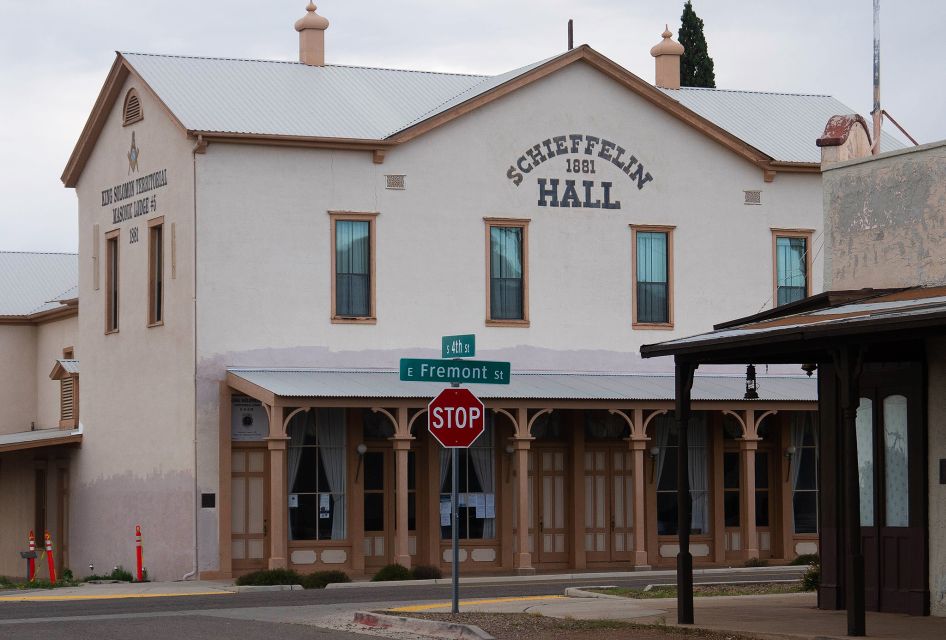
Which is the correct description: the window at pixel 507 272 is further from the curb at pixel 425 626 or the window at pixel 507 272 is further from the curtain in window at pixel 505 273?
the curb at pixel 425 626

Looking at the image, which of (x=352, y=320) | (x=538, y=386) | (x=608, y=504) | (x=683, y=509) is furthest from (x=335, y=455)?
(x=683, y=509)

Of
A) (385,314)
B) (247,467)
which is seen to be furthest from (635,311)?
(247,467)

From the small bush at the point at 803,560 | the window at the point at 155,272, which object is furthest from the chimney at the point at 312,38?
the small bush at the point at 803,560

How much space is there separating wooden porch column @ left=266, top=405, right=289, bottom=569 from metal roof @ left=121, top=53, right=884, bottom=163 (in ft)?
16.8

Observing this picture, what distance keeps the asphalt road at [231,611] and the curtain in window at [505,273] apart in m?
5.53

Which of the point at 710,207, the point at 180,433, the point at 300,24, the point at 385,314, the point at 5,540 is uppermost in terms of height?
the point at 300,24

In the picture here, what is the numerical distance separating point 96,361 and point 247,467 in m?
6.08

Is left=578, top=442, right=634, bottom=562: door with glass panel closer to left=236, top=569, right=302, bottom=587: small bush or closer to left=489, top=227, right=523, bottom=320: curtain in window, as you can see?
left=489, top=227, right=523, bottom=320: curtain in window

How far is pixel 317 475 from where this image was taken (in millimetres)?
28188

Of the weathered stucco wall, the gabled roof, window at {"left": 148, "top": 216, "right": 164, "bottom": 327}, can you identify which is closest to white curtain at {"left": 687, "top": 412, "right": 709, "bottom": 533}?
the gabled roof

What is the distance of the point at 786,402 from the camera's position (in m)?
29.5

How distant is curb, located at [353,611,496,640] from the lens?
53.5ft

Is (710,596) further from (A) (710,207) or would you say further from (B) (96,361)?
(B) (96,361)

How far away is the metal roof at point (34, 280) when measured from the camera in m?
40.9
